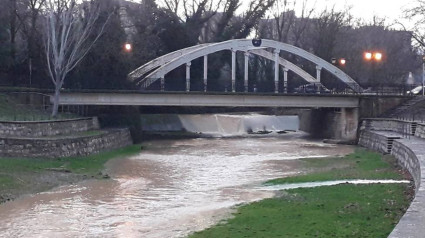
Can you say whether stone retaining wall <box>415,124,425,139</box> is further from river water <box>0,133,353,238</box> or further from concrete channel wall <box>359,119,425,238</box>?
river water <box>0,133,353,238</box>

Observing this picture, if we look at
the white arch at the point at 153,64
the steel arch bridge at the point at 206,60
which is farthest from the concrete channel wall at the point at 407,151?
the white arch at the point at 153,64

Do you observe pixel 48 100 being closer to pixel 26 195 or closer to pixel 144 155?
pixel 144 155

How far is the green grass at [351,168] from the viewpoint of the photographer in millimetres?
26688

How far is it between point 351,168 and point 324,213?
14.3 meters

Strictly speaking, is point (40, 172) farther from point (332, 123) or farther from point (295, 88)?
point (332, 123)

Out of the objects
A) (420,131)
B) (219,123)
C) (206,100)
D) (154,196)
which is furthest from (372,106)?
(154,196)

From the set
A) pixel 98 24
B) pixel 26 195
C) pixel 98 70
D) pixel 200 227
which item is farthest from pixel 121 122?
pixel 200 227

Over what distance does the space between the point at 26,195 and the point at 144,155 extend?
16.5 m

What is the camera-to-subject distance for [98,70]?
5109 cm

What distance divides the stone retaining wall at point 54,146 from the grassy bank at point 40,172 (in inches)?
21.5

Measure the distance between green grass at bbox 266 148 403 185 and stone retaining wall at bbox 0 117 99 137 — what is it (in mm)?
13723

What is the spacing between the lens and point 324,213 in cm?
1761

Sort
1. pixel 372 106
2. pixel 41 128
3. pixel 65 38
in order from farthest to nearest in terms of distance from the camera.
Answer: pixel 372 106 → pixel 65 38 → pixel 41 128

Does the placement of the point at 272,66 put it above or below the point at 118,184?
above
